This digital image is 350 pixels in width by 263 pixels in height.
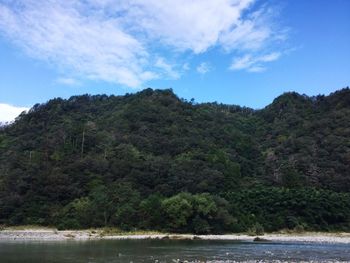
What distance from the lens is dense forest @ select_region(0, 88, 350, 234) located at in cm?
7919

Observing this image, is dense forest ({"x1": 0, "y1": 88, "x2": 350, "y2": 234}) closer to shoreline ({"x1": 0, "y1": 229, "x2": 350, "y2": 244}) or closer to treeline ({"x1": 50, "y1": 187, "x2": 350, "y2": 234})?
treeline ({"x1": 50, "y1": 187, "x2": 350, "y2": 234})

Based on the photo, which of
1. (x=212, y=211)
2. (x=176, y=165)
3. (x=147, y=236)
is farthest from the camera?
(x=176, y=165)

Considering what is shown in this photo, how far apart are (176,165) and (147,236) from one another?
3616 centimetres

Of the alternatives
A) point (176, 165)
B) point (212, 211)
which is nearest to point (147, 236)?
point (212, 211)

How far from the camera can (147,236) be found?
67250 millimetres

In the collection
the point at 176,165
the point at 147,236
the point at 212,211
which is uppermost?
the point at 176,165

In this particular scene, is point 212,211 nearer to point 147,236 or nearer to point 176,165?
point 147,236

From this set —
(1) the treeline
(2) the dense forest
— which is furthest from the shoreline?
(2) the dense forest

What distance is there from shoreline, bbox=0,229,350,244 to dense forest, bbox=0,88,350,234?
3913mm

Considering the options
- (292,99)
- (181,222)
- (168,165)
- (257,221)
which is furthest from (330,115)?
(181,222)

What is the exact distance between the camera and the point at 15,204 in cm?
8800

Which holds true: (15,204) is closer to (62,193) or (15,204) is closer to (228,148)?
(62,193)

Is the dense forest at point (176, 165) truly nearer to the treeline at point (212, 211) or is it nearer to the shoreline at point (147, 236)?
the treeline at point (212, 211)

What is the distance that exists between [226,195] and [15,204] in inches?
1484
